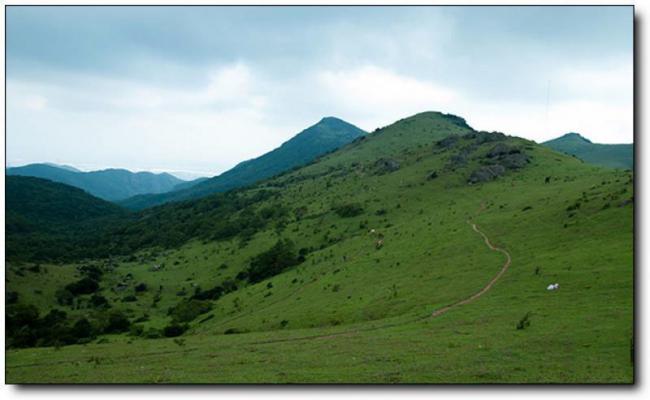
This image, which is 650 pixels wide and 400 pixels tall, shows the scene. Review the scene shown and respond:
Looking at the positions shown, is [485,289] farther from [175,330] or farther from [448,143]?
[448,143]

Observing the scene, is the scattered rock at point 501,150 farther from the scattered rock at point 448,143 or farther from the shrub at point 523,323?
the shrub at point 523,323

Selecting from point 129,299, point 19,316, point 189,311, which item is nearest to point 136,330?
point 189,311

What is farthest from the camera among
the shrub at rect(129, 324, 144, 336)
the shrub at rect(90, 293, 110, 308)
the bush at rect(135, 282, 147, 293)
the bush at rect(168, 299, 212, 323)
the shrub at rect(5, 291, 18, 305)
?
the bush at rect(135, 282, 147, 293)

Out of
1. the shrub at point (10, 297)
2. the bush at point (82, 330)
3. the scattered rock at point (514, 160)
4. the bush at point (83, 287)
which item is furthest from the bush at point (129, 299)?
the scattered rock at point (514, 160)

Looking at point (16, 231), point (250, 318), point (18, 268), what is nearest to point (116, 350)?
point (250, 318)

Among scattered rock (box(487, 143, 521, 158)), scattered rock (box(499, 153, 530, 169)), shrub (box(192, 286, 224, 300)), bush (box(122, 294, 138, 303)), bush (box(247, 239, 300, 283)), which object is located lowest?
bush (box(122, 294, 138, 303))

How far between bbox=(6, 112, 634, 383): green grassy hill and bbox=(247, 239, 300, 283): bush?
0.42 m

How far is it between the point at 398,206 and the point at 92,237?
14416cm

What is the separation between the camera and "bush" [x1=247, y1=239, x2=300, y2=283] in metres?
74.8

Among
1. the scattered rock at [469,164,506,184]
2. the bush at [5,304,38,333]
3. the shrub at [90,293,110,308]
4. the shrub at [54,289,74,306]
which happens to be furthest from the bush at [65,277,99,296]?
the scattered rock at [469,164,506,184]

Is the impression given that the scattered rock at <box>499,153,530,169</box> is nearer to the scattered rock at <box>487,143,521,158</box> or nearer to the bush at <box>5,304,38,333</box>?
the scattered rock at <box>487,143,521,158</box>

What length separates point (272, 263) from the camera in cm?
7700

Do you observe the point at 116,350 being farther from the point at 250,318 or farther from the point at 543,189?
the point at 543,189

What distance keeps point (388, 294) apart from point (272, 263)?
39.7 m
